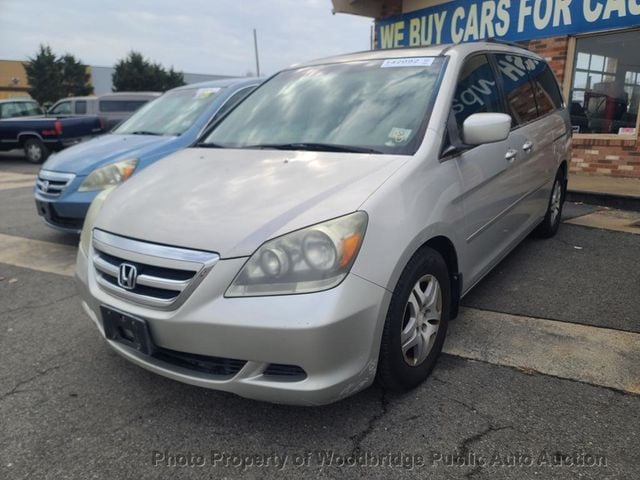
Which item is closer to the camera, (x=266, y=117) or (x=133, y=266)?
(x=133, y=266)

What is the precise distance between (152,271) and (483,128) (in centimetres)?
182

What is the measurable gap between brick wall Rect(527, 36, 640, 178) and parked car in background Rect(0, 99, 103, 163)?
10689 millimetres

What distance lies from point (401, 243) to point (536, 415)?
1043 millimetres

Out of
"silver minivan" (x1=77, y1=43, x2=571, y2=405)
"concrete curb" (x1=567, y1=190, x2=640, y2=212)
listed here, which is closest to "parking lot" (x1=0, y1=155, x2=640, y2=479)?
"silver minivan" (x1=77, y1=43, x2=571, y2=405)

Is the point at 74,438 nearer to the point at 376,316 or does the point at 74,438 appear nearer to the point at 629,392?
the point at 376,316

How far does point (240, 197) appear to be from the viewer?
7.86 ft

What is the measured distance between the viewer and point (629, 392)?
2543mm

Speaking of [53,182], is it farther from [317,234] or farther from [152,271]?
[317,234]

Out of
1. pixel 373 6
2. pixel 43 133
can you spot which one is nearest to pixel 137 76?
pixel 43 133

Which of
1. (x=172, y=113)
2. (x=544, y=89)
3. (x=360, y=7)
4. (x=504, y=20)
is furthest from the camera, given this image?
(x=360, y=7)

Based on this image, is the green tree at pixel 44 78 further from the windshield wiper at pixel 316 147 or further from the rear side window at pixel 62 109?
the windshield wiper at pixel 316 147

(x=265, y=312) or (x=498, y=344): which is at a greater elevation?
(x=265, y=312)

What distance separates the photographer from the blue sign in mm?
7367

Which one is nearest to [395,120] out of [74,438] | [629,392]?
[629,392]
